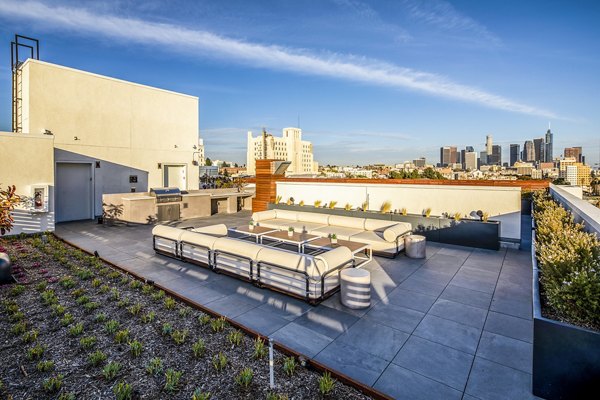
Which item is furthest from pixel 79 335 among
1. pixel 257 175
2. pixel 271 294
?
pixel 257 175

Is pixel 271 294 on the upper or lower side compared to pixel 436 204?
lower

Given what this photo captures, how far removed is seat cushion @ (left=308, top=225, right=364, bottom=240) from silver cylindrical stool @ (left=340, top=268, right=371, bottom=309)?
334 cm

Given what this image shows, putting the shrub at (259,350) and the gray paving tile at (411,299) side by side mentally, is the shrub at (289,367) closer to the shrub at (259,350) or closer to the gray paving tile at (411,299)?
the shrub at (259,350)

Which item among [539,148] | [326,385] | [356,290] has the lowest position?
[326,385]

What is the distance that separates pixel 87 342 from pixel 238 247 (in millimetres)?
2665

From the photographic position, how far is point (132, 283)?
5418mm

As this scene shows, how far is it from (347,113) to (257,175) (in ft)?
63.3

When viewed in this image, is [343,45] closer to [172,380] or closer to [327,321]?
[327,321]

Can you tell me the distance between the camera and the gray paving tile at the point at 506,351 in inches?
127

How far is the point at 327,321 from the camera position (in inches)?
164

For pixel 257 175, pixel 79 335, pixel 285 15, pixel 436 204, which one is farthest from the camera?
pixel 257 175

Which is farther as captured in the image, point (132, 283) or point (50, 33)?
point (50, 33)

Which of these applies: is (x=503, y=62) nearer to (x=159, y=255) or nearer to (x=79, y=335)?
(x=159, y=255)

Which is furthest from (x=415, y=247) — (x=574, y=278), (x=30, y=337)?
(x=30, y=337)
